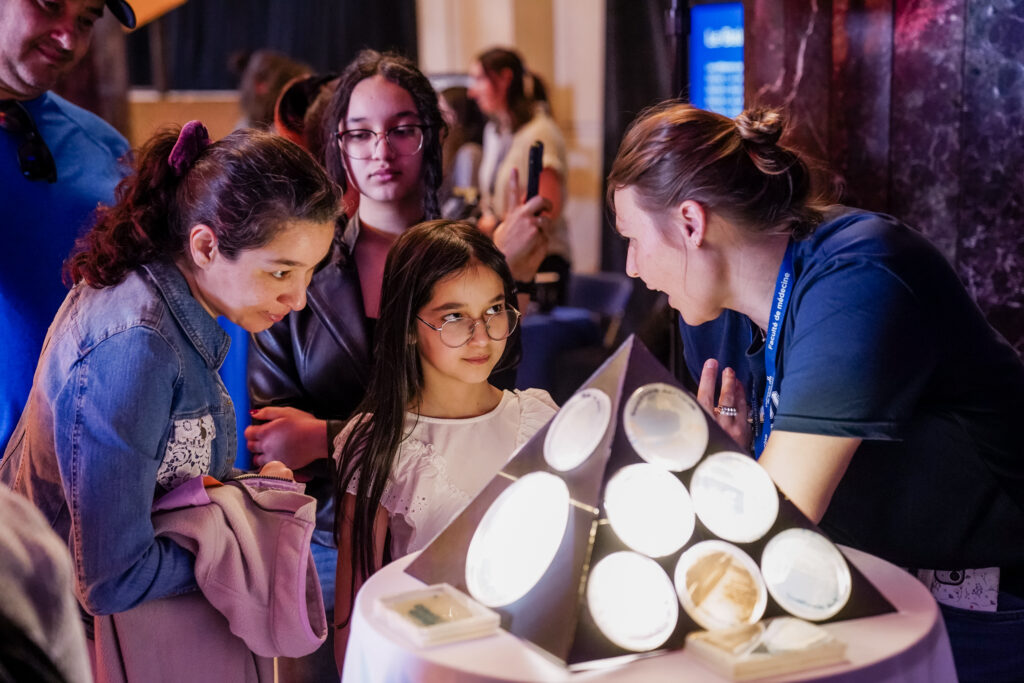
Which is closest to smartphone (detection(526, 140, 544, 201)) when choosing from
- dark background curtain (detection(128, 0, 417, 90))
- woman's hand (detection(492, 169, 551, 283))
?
woman's hand (detection(492, 169, 551, 283))

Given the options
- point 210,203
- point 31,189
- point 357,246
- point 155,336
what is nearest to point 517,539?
point 155,336

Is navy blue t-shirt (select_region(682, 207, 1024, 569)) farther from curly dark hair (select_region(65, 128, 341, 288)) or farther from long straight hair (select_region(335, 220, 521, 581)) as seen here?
curly dark hair (select_region(65, 128, 341, 288))

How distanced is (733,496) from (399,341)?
86 centimetres

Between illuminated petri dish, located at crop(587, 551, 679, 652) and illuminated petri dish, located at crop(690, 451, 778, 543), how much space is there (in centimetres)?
10

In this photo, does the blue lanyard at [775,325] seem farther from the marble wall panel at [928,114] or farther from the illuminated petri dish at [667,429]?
the marble wall panel at [928,114]

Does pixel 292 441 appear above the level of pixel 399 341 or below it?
below

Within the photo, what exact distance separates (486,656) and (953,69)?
221 centimetres

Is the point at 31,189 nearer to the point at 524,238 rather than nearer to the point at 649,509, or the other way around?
the point at 524,238

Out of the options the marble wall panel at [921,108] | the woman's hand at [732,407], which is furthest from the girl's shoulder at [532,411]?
the marble wall panel at [921,108]

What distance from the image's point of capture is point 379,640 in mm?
1240

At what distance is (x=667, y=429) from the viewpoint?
1.25 meters

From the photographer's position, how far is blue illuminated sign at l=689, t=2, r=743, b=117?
11.9 ft

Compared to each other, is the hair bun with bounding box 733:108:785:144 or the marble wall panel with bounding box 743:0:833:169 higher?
the marble wall panel with bounding box 743:0:833:169

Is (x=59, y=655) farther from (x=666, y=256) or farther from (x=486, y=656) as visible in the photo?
(x=666, y=256)
